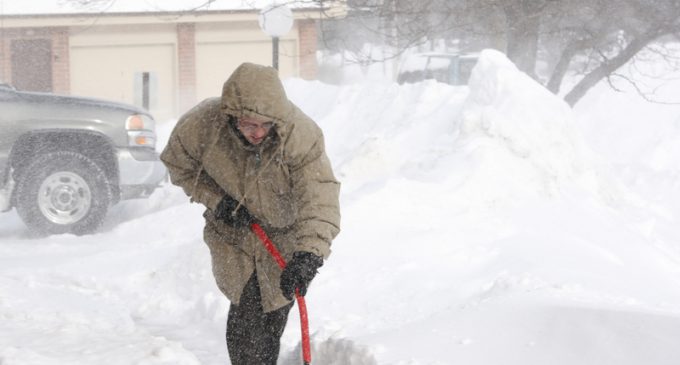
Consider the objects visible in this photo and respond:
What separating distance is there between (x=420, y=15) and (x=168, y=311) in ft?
12.8

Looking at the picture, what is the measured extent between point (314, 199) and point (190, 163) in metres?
0.54

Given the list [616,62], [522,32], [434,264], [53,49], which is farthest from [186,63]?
[434,264]

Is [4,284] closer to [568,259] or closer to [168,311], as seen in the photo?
[168,311]

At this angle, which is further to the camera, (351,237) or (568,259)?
(351,237)

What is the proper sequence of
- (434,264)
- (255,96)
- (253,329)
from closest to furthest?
(255,96)
(253,329)
(434,264)

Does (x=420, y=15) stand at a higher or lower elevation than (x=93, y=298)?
higher

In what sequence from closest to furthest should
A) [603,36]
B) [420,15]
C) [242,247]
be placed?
[242,247] → [420,15] → [603,36]

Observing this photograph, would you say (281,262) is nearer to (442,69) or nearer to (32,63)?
(442,69)

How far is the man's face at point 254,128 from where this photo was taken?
12.7ft

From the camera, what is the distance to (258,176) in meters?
4.01

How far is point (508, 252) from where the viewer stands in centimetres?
738

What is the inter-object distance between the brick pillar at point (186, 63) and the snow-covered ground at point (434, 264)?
421 inches

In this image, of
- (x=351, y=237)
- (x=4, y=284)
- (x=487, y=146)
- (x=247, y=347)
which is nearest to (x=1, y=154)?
(x=4, y=284)

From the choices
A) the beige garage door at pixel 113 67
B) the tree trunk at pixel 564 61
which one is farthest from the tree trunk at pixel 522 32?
the beige garage door at pixel 113 67
